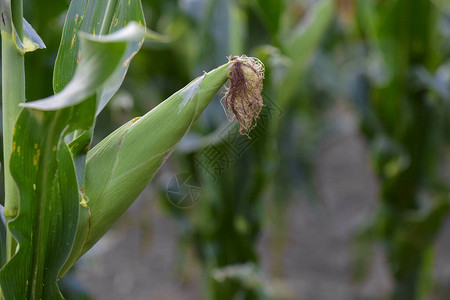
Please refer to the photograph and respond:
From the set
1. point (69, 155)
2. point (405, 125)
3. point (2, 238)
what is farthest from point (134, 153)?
point (405, 125)

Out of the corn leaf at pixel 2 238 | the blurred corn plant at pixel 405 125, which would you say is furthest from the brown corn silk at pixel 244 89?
the blurred corn plant at pixel 405 125

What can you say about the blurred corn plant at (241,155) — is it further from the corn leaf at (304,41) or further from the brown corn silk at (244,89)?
the brown corn silk at (244,89)

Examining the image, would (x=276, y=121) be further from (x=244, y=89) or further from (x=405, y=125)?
(x=244, y=89)

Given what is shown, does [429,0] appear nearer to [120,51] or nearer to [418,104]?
[418,104]

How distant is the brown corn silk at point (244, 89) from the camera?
16.7 inches

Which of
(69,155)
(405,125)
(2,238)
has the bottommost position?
(405,125)

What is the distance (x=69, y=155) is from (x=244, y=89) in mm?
154

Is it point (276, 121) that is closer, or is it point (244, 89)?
point (244, 89)

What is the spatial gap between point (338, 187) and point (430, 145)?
1.77 meters

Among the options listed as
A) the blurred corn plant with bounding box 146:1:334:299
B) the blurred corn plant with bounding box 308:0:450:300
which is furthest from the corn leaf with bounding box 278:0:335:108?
the blurred corn plant with bounding box 308:0:450:300

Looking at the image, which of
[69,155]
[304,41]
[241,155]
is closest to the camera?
[69,155]

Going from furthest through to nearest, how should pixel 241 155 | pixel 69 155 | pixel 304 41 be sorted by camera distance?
pixel 304 41 → pixel 241 155 → pixel 69 155

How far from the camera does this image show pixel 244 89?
1.45 feet

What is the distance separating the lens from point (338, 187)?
3.08 meters
